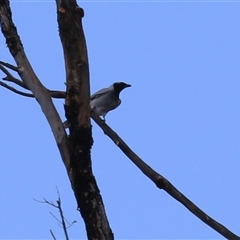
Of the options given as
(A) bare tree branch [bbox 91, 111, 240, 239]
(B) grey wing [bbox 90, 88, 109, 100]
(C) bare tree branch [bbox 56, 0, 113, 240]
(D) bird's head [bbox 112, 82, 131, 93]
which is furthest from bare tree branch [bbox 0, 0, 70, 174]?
(D) bird's head [bbox 112, 82, 131, 93]

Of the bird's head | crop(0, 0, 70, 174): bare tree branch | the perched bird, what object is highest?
the bird's head

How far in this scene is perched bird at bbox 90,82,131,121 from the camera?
1034 cm

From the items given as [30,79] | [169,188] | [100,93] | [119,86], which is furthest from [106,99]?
[169,188]

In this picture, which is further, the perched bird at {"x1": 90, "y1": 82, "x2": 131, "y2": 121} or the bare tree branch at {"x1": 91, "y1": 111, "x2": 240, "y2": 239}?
the perched bird at {"x1": 90, "y1": 82, "x2": 131, "y2": 121}

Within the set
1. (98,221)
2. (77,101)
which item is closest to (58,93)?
(77,101)

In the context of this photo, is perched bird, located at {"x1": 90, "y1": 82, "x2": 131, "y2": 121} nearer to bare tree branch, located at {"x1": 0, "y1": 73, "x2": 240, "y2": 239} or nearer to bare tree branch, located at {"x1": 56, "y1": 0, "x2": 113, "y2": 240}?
bare tree branch, located at {"x1": 0, "y1": 73, "x2": 240, "y2": 239}

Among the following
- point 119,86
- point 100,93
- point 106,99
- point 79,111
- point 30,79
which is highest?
point 119,86

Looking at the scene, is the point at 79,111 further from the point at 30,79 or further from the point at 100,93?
the point at 100,93

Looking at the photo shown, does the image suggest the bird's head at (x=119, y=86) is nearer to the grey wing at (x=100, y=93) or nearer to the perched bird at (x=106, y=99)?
the perched bird at (x=106, y=99)

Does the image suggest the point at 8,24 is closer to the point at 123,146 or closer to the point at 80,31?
the point at 80,31

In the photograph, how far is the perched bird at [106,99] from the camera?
10336mm

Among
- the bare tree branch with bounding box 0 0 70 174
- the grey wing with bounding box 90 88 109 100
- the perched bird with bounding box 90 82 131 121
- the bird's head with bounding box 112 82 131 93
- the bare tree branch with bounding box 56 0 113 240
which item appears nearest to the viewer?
the bare tree branch with bounding box 56 0 113 240

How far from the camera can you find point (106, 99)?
1050 centimetres

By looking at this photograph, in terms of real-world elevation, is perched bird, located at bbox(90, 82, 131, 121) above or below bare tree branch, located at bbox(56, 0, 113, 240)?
above
